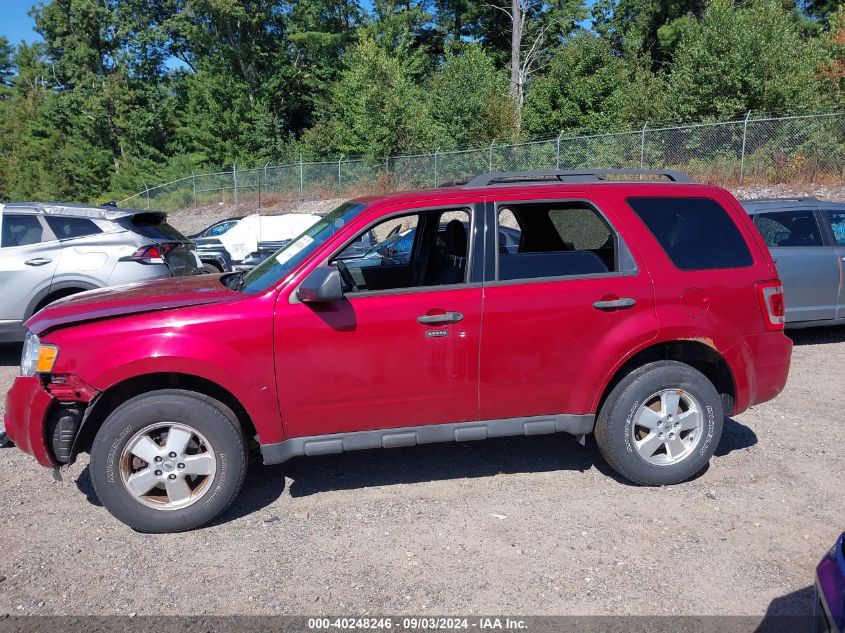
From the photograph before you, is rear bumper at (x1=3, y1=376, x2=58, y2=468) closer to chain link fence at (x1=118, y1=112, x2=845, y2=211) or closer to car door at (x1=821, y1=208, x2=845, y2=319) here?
car door at (x1=821, y1=208, x2=845, y2=319)

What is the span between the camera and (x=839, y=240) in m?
8.27

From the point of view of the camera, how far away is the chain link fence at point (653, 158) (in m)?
17.7

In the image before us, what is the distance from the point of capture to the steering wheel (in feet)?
14.4

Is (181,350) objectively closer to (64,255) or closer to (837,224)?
(64,255)

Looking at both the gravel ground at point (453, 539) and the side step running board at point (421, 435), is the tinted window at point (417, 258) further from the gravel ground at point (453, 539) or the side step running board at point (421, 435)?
the gravel ground at point (453, 539)

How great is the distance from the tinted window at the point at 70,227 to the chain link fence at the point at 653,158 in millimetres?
5651

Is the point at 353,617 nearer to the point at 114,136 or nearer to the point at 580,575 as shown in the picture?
the point at 580,575

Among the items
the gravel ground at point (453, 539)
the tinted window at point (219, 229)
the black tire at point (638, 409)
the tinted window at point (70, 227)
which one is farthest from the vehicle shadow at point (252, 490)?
the tinted window at point (219, 229)

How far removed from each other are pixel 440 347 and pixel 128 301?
1886 mm

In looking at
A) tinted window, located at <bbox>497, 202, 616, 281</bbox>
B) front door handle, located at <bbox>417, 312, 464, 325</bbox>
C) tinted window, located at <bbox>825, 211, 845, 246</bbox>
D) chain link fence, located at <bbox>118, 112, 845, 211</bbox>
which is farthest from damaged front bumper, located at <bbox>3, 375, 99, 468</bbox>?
chain link fence, located at <bbox>118, 112, 845, 211</bbox>

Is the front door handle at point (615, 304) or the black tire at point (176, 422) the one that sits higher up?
the front door handle at point (615, 304)

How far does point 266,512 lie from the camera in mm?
4406

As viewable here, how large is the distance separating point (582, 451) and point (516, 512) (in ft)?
3.92

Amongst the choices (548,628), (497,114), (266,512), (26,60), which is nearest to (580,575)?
(548,628)
